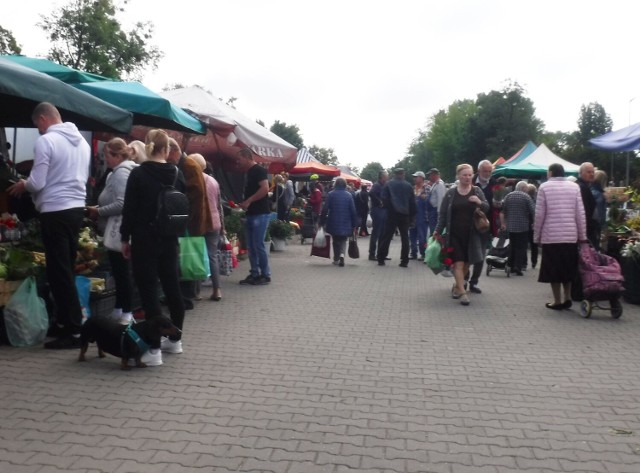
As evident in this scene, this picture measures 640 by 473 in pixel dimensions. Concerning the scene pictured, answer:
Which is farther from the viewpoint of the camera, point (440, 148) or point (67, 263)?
point (440, 148)

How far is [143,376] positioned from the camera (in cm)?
577

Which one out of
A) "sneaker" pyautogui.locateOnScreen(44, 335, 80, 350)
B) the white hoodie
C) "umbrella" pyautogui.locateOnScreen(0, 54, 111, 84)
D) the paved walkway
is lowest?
the paved walkway

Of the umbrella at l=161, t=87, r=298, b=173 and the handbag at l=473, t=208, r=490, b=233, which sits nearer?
the handbag at l=473, t=208, r=490, b=233

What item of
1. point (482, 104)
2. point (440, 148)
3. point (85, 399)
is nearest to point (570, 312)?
point (85, 399)

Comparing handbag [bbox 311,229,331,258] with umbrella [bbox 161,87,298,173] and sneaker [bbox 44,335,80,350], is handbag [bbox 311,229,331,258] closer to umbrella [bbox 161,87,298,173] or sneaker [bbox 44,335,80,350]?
umbrella [bbox 161,87,298,173]

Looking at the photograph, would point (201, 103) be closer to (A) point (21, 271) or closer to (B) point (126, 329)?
(A) point (21, 271)

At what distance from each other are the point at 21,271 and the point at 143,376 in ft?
5.93

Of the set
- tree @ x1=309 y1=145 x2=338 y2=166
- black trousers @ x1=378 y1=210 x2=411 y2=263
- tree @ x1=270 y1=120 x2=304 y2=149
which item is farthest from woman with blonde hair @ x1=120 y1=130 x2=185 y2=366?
tree @ x1=309 y1=145 x2=338 y2=166

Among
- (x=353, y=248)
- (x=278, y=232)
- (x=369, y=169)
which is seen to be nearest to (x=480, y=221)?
(x=353, y=248)

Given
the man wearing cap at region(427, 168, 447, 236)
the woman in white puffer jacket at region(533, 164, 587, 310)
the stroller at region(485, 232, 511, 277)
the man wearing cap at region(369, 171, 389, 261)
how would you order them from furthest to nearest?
the man wearing cap at region(369, 171, 389, 261) < the man wearing cap at region(427, 168, 447, 236) < the stroller at region(485, 232, 511, 277) < the woman in white puffer jacket at region(533, 164, 587, 310)

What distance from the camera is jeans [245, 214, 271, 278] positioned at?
11078 millimetres

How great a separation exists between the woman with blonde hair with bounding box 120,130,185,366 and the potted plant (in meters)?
11.9

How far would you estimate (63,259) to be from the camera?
6422 millimetres

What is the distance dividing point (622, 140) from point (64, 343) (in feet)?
31.8
